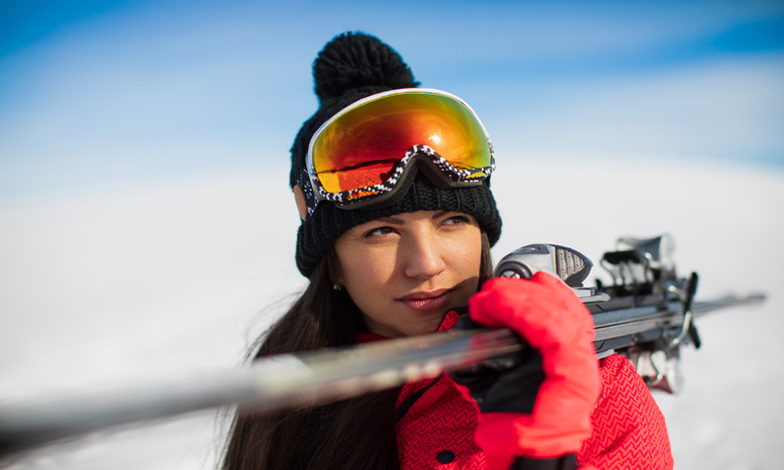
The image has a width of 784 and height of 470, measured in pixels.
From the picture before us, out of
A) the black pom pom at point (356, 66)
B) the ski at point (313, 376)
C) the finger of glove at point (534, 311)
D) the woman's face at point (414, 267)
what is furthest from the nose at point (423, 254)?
the black pom pom at point (356, 66)

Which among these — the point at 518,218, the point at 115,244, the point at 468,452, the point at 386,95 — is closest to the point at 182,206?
the point at 115,244

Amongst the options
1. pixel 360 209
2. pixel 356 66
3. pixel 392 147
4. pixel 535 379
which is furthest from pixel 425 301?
pixel 356 66

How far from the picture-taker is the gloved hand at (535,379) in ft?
2.66

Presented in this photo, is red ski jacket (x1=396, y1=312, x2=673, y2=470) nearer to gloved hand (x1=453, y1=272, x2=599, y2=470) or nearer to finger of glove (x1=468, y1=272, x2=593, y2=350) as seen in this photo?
gloved hand (x1=453, y1=272, x2=599, y2=470)

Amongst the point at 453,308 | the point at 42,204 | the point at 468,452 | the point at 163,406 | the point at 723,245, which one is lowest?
the point at 723,245

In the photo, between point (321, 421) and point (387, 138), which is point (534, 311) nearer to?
point (387, 138)

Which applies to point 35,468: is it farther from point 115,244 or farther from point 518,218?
point 115,244

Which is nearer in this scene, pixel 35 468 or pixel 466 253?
pixel 35 468

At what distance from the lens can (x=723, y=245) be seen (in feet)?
17.5

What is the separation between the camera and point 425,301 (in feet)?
4.82

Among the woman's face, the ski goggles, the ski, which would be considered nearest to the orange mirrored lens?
the ski goggles

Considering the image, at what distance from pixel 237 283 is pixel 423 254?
3659 mm

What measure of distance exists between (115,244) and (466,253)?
18.6 ft

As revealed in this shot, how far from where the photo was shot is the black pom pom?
1858mm
